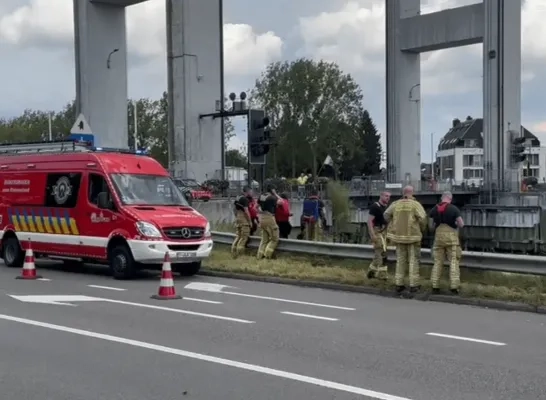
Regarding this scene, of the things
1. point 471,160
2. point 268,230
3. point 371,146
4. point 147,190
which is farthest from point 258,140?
point 471,160

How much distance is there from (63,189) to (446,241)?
868 centimetres

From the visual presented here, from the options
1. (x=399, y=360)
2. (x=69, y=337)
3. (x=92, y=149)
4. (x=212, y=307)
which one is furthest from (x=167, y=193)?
(x=399, y=360)

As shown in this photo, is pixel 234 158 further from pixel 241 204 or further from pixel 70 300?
pixel 70 300

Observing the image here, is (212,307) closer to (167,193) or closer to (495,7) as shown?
(167,193)

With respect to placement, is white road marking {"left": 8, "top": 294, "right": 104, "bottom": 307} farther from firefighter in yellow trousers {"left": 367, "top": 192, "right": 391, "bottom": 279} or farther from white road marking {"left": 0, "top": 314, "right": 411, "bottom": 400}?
firefighter in yellow trousers {"left": 367, "top": 192, "right": 391, "bottom": 279}

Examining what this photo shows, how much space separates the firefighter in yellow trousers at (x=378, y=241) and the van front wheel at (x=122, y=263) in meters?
4.69

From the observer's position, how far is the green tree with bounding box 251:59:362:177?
363ft

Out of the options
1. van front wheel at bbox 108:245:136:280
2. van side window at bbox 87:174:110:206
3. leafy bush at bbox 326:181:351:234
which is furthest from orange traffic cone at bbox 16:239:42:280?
leafy bush at bbox 326:181:351:234

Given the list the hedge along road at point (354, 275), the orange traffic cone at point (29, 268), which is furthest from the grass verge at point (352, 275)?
the orange traffic cone at point (29, 268)

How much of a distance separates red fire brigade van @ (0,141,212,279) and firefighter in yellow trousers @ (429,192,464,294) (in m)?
5.11

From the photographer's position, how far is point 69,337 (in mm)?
10047

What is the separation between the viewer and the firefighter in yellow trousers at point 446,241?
46.9 feet

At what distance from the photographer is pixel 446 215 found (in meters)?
14.4

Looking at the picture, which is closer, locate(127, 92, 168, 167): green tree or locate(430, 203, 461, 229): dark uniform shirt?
locate(430, 203, 461, 229): dark uniform shirt
